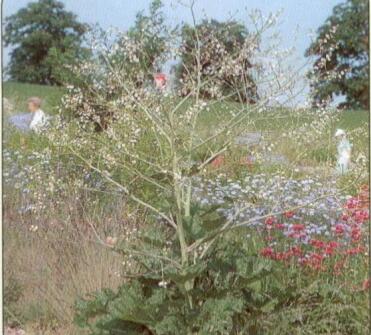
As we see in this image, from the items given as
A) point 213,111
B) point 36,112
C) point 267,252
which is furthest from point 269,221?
point 36,112

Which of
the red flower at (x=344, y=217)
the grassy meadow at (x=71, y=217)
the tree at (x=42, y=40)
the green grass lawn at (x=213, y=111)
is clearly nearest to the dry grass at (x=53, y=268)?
the grassy meadow at (x=71, y=217)

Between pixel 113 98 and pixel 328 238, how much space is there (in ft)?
3.42

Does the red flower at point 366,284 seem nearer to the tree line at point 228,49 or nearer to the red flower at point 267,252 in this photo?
the red flower at point 267,252

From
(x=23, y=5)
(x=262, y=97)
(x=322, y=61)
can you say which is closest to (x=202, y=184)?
(x=262, y=97)

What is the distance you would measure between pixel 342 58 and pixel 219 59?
1.51 ft

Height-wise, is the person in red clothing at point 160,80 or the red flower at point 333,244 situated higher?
the person in red clothing at point 160,80

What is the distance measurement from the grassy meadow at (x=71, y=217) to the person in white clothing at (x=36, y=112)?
3 centimetres

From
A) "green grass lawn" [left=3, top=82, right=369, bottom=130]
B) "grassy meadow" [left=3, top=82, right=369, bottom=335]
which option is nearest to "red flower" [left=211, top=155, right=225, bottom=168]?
"grassy meadow" [left=3, top=82, right=369, bottom=335]

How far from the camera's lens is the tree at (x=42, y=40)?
11.2 feet

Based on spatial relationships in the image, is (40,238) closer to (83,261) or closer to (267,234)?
(83,261)

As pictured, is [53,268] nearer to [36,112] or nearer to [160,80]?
[36,112]

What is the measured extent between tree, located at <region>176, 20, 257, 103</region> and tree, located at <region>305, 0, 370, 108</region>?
0.24 meters

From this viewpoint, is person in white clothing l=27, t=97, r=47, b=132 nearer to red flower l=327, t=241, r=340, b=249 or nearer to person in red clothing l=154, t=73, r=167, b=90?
person in red clothing l=154, t=73, r=167, b=90

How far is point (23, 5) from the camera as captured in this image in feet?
11.2
